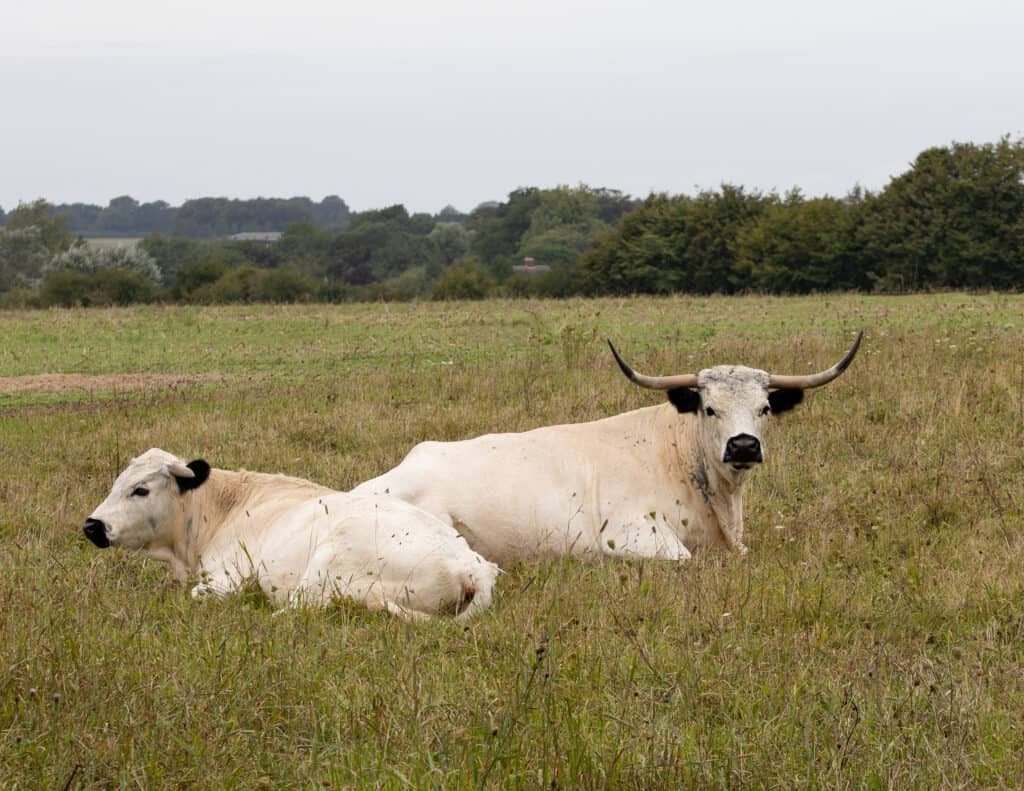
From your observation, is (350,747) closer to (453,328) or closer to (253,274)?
(453,328)

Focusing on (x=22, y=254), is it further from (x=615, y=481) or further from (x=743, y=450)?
(x=743, y=450)

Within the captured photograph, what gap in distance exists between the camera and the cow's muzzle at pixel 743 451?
8047 mm

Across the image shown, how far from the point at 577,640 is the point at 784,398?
367 cm

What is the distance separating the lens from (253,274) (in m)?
54.8

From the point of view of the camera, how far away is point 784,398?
879 cm

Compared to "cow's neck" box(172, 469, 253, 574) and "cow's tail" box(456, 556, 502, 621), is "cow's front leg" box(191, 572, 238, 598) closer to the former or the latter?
"cow's neck" box(172, 469, 253, 574)

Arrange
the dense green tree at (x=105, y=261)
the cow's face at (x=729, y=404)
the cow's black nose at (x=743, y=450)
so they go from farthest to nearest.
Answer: the dense green tree at (x=105, y=261) < the cow's face at (x=729, y=404) < the cow's black nose at (x=743, y=450)

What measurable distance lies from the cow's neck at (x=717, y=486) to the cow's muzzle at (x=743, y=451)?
525 mm

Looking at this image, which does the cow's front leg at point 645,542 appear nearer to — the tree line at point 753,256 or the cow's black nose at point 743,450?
the cow's black nose at point 743,450

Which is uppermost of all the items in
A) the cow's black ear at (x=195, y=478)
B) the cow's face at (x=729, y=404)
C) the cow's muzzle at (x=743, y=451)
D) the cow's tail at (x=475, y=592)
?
the cow's face at (x=729, y=404)

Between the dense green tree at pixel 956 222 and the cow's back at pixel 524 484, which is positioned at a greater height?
the dense green tree at pixel 956 222

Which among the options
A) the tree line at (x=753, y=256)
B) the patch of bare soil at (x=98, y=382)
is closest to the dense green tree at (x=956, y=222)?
the tree line at (x=753, y=256)

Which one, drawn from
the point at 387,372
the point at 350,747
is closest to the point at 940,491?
the point at 350,747

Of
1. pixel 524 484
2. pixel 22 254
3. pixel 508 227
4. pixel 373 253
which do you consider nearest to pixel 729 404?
pixel 524 484
